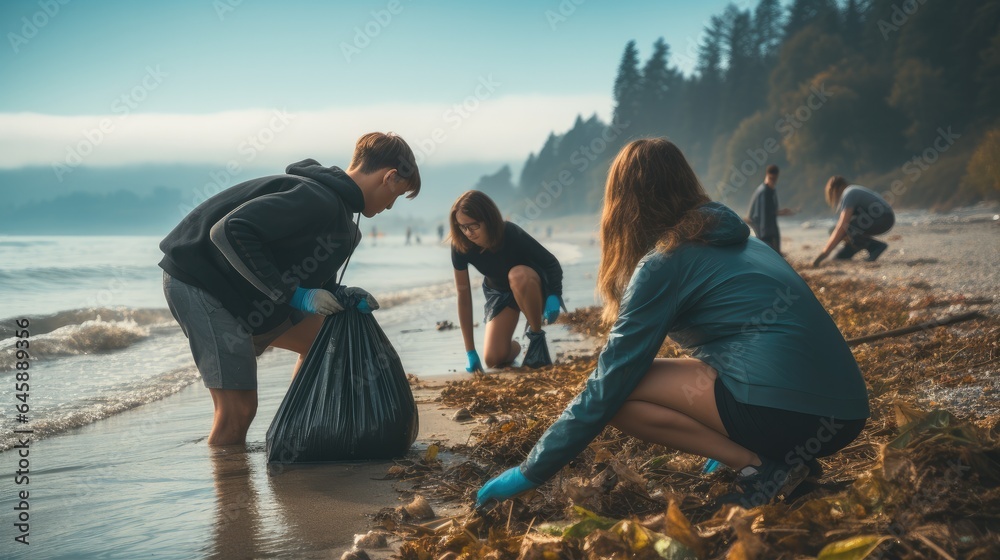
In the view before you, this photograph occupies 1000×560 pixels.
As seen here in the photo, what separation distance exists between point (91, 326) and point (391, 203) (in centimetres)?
563

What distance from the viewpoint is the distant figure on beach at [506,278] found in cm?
573

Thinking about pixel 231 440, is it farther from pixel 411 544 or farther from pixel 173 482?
pixel 411 544

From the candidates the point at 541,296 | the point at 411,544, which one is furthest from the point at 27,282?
the point at 411,544

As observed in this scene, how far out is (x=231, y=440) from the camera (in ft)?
12.5

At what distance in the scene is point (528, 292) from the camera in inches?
233

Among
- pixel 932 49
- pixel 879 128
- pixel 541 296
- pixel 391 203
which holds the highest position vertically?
pixel 932 49

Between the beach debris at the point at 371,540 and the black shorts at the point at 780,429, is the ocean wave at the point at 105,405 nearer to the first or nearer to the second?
the beach debris at the point at 371,540

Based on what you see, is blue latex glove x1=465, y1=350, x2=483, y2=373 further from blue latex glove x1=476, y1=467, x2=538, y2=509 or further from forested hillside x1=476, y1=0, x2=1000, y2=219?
forested hillside x1=476, y1=0, x2=1000, y2=219

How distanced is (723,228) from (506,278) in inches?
155

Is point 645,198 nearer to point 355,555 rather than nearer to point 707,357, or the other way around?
point 707,357

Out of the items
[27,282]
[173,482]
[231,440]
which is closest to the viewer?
[173,482]

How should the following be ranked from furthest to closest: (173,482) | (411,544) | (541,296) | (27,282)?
(27,282), (541,296), (173,482), (411,544)

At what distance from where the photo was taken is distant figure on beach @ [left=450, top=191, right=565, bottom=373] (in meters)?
5.73

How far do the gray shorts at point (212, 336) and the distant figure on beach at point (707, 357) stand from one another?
65.4 inches
